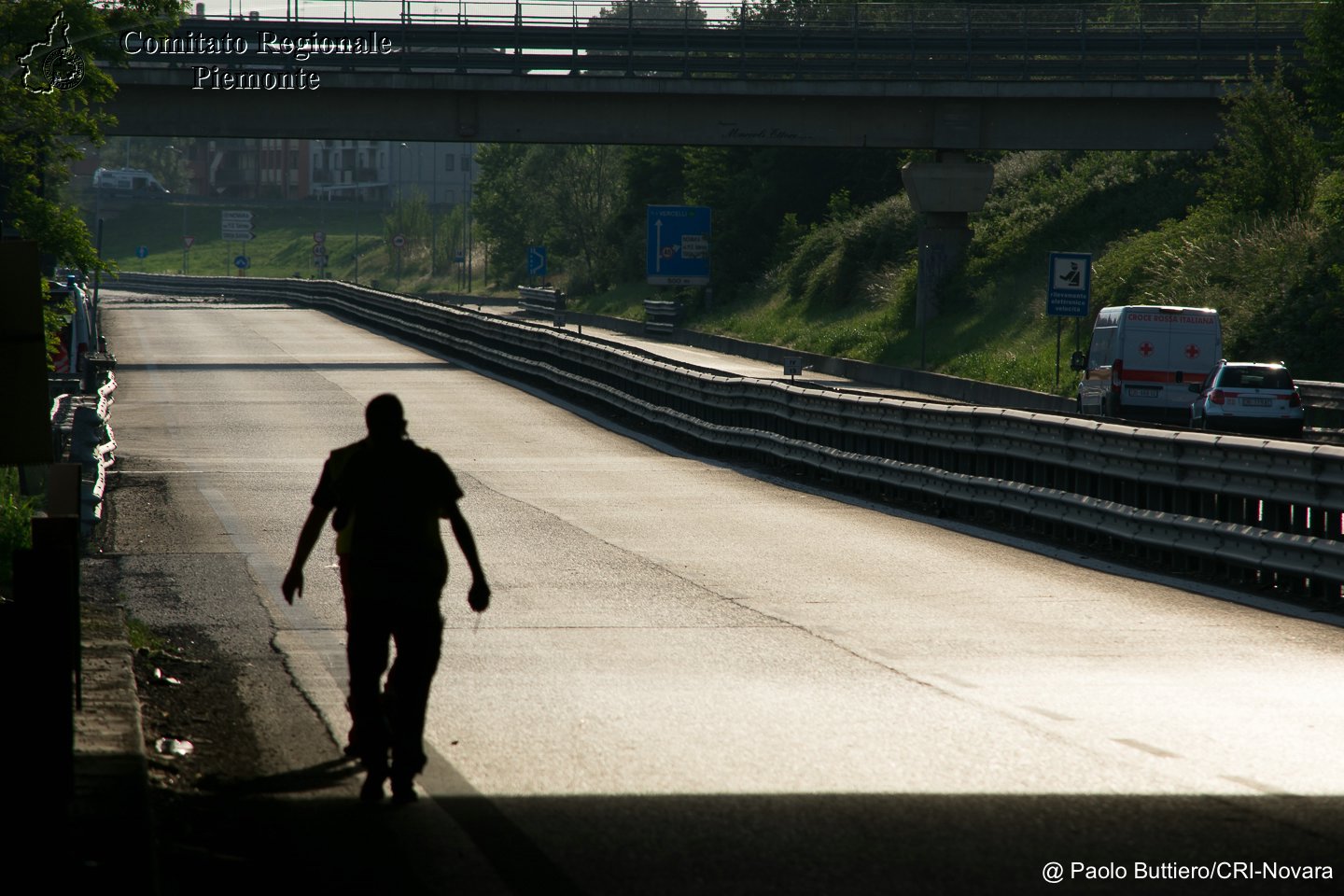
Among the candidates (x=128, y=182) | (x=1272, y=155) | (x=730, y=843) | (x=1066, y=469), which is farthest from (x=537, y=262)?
(x=128, y=182)

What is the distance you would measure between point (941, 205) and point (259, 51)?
65.8 feet

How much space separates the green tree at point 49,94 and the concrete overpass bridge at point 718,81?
22518 mm

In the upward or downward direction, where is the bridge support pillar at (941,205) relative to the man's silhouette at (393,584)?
upward

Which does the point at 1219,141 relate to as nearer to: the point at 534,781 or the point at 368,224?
the point at 534,781

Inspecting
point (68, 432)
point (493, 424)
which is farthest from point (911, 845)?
point (493, 424)

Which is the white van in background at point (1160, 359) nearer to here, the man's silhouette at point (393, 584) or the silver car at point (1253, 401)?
the silver car at point (1253, 401)

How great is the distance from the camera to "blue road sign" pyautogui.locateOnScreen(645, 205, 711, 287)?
216 feet

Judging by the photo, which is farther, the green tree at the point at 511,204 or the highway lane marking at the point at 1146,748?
the green tree at the point at 511,204

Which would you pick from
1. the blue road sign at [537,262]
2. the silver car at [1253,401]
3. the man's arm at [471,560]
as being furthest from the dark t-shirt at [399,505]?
the blue road sign at [537,262]

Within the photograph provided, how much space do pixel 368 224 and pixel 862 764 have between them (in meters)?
170

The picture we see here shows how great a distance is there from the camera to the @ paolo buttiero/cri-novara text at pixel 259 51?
4856 centimetres

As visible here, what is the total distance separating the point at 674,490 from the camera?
811 inches

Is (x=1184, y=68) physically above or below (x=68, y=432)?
above

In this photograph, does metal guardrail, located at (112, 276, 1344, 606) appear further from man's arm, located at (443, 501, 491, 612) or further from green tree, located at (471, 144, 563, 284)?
green tree, located at (471, 144, 563, 284)
